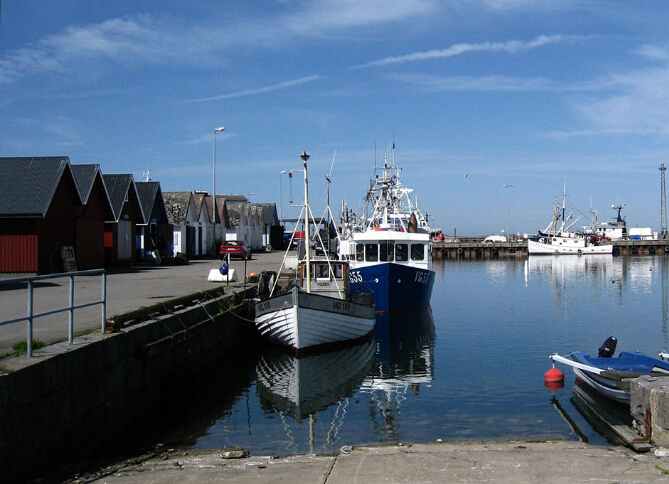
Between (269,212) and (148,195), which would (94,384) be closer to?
(148,195)

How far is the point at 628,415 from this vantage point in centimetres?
1252

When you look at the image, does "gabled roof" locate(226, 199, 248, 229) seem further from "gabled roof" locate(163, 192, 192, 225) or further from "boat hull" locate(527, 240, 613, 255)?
"boat hull" locate(527, 240, 613, 255)

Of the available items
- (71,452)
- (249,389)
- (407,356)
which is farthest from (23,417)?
(407,356)

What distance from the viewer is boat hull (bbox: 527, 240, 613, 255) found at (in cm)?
9431

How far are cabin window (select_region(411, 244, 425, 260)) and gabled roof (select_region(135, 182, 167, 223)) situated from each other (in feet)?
62.6

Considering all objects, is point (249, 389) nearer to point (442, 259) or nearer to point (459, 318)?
point (459, 318)

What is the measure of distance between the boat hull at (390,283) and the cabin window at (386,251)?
4.26 feet

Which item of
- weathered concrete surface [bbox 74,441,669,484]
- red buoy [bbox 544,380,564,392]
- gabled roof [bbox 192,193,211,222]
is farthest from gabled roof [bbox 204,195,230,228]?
weathered concrete surface [bbox 74,441,669,484]

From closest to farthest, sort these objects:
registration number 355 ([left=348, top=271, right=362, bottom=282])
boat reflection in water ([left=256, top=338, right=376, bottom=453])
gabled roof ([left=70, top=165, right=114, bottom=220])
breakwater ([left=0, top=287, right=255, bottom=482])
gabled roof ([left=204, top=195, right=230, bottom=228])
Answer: breakwater ([left=0, top=287, right=255, bottom=482])
boat reflection in water ([left=256, top=338, right=376, bottom=453])
registration number 355 ([left=348, top=271, right=362, bottom=282])
gabled roof ([left=70, top=165, right=114, bottom=220])
gabled roof ([left=204, top=195, right=230, bottom=228])

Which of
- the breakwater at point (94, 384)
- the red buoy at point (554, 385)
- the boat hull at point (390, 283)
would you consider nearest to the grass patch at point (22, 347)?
the breakwater at point (94, 384)

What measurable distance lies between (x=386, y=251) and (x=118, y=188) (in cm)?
1689

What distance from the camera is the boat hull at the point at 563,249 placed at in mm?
94312

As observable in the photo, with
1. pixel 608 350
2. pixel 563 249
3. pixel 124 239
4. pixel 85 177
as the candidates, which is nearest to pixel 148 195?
pixel 124 239

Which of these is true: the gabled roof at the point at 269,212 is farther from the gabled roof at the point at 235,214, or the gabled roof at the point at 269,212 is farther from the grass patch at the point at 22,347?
the grass patch at the point at 22,347
